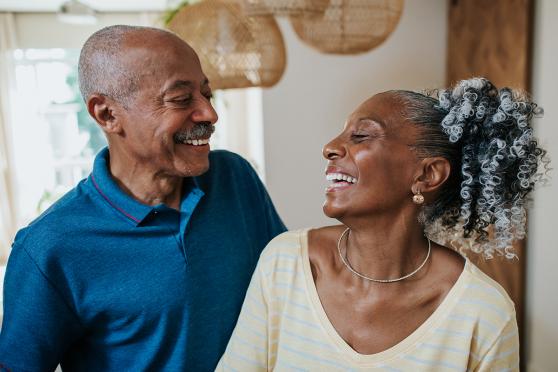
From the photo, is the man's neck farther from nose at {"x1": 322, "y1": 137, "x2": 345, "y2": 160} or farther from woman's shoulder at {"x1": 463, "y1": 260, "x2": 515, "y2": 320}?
woman's shoulder at {"x1": 463, "y1": 260, "x2": 515, "y2": 320}

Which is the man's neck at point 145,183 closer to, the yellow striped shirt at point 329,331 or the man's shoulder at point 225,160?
the man's shoulder at point 225,160

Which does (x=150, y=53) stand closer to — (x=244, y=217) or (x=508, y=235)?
(x=244, y=217)

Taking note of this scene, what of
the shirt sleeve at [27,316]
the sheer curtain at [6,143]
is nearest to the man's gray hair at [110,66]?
the shirt sleeve at [27,316]

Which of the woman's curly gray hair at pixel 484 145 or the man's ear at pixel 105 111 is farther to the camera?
the man's ear at pixel 105 111

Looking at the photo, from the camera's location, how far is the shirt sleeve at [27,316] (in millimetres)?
1238

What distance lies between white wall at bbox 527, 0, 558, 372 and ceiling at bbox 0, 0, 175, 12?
3.32 metres

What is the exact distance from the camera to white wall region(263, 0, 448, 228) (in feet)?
10.9

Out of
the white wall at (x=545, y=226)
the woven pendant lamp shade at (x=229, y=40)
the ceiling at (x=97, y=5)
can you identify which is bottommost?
the white wall at (x=545, y=226)

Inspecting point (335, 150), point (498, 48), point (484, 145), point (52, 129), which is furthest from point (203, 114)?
point (52, 129)

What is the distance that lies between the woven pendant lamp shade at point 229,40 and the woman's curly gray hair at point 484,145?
3.66 ft

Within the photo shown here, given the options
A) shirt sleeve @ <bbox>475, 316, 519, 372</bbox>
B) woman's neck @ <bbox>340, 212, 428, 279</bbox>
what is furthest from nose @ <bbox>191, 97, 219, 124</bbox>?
shirt sleeve @ <bbox>475, 316, 519, 372</bbox>

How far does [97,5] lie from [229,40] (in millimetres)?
3236

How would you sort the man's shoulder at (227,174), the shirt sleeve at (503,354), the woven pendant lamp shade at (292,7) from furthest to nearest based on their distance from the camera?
the woven pendant lamp shade at (292,7)
the man's shoulder at (227,174)
the shirt sleeve at (503,354)

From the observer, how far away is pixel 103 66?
1355mm
